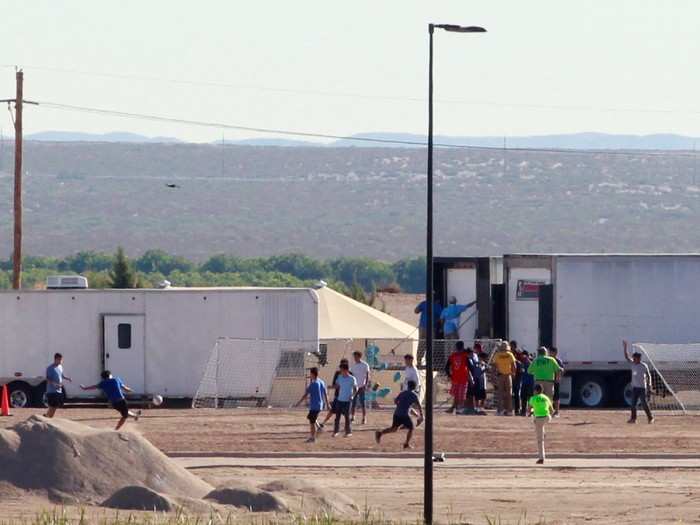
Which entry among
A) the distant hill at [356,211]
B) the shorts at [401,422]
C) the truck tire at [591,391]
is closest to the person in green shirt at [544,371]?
the truck tire at [591,391]

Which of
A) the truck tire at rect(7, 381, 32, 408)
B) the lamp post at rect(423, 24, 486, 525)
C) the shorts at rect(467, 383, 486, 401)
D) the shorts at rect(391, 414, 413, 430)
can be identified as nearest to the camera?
the lamp post at rect(423, 24, 486, 525)

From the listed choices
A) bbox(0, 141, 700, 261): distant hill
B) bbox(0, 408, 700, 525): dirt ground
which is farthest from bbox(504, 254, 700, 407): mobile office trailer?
bbox(0, 141, 700, 261): distant hill

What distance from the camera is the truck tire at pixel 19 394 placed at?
1479 inches

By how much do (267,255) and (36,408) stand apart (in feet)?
361

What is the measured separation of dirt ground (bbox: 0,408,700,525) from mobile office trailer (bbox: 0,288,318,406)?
1.27 m

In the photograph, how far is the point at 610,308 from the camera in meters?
37.9

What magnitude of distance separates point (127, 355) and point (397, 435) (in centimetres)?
821

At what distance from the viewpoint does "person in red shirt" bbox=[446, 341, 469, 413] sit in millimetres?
34719

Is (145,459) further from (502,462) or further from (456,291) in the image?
(456,291)

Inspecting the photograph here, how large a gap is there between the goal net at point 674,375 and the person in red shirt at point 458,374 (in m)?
3.67

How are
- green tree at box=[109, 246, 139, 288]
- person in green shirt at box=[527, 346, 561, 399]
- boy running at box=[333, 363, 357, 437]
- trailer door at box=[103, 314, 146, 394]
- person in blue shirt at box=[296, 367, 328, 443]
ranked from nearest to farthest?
person in blue shirt at box=[296, 367, 328, 443]
boy running at box=[333, 363, 357, 437]
person in green shirt at box=[527, 346, 561, 399]
trailer door at box=[103, 314, 146, 394]
green tree at box=[109, 246, 139, 288]

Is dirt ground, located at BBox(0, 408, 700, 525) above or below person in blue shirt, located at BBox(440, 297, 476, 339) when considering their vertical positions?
below

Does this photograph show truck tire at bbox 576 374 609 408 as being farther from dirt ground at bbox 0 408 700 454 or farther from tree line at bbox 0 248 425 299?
tree line at bbox 0 248 425 299

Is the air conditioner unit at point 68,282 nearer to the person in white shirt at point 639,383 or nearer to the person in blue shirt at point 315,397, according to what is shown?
the person in blue shirt at point 315,397
